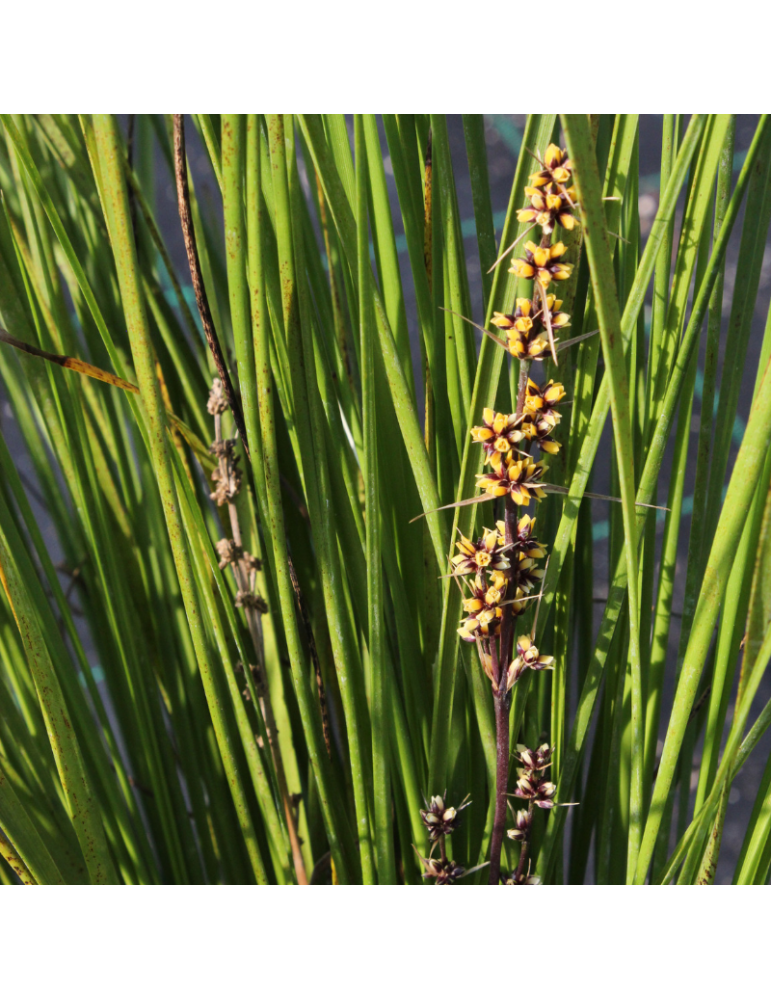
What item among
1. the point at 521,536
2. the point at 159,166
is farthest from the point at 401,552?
the point at 159,166

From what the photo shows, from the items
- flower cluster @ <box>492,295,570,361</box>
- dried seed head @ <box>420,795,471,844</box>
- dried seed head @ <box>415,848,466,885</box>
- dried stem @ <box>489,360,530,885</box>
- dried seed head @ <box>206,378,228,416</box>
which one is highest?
flower cluster @ <box>492,295,570,361</box>

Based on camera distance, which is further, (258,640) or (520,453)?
(258,640)

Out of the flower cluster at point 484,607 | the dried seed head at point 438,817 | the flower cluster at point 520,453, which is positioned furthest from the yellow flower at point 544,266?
the dried seed head at point 438,817

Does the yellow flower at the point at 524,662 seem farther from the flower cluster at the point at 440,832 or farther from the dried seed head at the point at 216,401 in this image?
the dried seed head at the point at 216,401

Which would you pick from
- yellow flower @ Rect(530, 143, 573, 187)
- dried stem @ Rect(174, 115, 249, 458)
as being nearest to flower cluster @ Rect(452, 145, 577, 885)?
yellow flower @ Rect(530, 143, 573, 187)

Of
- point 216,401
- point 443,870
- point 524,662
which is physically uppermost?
point 216,401

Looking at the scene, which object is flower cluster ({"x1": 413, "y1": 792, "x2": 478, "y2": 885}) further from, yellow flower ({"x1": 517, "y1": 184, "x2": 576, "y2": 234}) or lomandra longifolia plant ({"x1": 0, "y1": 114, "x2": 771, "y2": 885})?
yellow flower ({"x1": 517, "y1": 184, "x2": 576, "y2": 234})

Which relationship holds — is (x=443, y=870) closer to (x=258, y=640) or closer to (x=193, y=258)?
(x=258, y=640)

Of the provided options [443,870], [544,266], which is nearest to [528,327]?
[544,266]

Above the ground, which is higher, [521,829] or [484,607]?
[484,607]

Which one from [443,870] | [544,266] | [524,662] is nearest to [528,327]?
[544,266]
